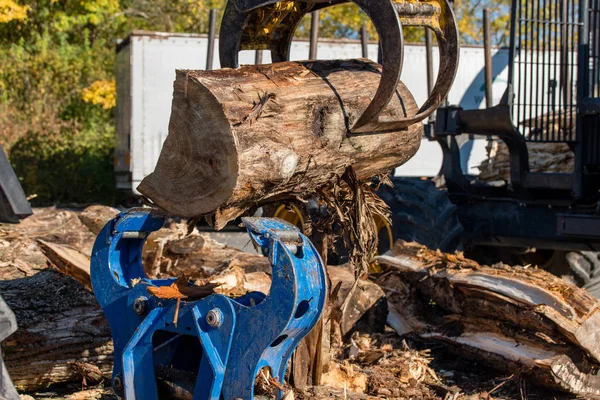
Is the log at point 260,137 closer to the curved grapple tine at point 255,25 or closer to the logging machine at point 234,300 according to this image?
the logging machine at point 234,300

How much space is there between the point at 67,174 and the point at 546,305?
1477 centimetres

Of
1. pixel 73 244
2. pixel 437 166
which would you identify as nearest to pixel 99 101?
pixel 437 166

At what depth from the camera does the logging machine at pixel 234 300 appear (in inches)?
177

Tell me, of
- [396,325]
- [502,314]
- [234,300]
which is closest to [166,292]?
[234,300]

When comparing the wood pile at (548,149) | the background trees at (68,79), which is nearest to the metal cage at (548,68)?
the wood pile at (548,149)

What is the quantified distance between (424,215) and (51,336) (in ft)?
14.6

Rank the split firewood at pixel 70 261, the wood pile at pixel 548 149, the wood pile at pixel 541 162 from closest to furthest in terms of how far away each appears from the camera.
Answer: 1. the split firewood at pixel 70 261
2. the wood pile at pixel 548 149
3. the wood pile at pixel 541 162

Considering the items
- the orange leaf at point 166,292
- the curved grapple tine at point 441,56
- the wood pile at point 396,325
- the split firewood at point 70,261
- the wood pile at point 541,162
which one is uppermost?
the curved grapple tine at point 441,56

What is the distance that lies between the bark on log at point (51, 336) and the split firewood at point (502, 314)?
2.57m

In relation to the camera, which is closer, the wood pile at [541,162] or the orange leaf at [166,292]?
the orange leaf at [166,292]

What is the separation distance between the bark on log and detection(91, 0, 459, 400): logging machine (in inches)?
35.3

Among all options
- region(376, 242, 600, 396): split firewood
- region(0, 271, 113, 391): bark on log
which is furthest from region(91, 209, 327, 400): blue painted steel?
region(376, 242, 600, 396): split firewood

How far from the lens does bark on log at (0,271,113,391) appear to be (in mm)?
5742

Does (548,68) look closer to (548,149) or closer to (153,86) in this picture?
(548,149)
